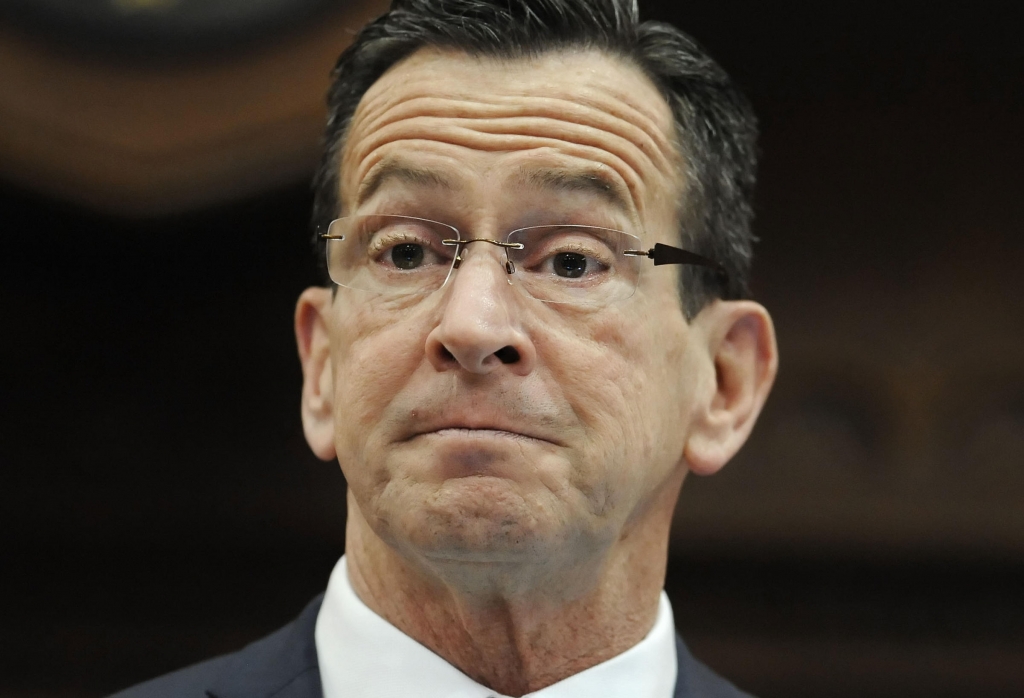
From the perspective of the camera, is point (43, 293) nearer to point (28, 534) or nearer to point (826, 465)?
point (28, 534)

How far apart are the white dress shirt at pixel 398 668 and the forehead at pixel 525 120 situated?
0.78m

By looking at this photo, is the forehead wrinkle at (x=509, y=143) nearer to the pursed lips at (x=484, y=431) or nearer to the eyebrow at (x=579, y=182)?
the eyebrow at (x=579, y=182)

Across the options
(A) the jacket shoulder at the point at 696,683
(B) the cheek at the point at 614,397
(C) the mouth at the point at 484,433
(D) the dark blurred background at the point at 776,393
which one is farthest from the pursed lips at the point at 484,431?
(D) the dark blurred background at the point at 776,393

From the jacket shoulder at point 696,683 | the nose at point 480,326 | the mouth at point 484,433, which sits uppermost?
the nose at point 480,326

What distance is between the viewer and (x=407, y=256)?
6.37 ft

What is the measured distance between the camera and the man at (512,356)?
1771 mm

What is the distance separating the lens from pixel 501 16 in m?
1.96

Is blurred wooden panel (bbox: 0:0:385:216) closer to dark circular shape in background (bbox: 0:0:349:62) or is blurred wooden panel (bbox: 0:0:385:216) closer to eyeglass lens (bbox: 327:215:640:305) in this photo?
dark circular shape in background (bbox: 0:0:349:62)

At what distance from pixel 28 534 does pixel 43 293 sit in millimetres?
642

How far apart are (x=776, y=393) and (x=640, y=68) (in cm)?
122

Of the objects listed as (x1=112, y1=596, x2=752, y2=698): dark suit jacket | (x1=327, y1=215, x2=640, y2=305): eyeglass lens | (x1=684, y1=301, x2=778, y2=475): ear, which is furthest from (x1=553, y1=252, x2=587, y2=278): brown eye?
(x1=112, y1=596, x2=752, y2=698): dark suit jacket

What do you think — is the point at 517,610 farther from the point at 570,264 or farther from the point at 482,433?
the point at 570,264

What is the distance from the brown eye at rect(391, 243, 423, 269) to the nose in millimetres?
111

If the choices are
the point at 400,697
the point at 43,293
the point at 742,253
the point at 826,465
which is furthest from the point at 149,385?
the point at 826,465
